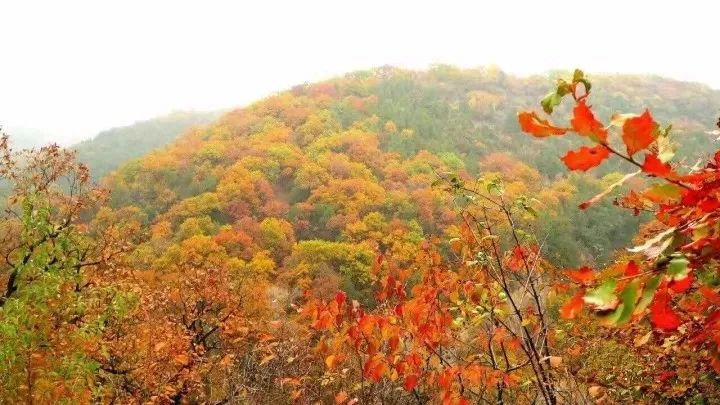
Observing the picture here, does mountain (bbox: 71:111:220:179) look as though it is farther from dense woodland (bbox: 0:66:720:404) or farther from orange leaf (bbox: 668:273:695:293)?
orange leaf (bbox: 668:273:695:293)

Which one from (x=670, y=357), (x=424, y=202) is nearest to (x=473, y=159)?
(x=424, y=202)

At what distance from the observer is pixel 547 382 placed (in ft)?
10.9

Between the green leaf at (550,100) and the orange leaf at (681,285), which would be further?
the green leaf at (550,100)

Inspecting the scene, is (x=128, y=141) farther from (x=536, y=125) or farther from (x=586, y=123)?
(x=586, y=123)

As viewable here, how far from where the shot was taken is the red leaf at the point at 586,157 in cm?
107

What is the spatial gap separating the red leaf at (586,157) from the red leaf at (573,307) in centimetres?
25

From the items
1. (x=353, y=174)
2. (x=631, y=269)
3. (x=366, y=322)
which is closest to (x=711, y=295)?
(x=631, y=269)

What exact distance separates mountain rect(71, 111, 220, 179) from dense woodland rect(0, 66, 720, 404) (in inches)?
36.2

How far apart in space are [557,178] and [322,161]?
31756 mm

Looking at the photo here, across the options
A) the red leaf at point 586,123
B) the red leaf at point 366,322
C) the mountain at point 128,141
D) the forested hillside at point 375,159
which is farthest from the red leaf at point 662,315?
the mountain at point 128,141

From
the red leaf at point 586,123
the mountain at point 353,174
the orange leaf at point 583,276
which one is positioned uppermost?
the red leaf at point 586,123

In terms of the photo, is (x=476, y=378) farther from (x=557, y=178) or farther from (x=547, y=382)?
(x=557, y=178)

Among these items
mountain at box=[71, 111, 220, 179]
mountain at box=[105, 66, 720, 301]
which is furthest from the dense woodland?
mountain at box=[71, 111, 220, 179]

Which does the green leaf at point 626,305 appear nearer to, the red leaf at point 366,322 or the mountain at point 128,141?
the red leaf at point 366,322
